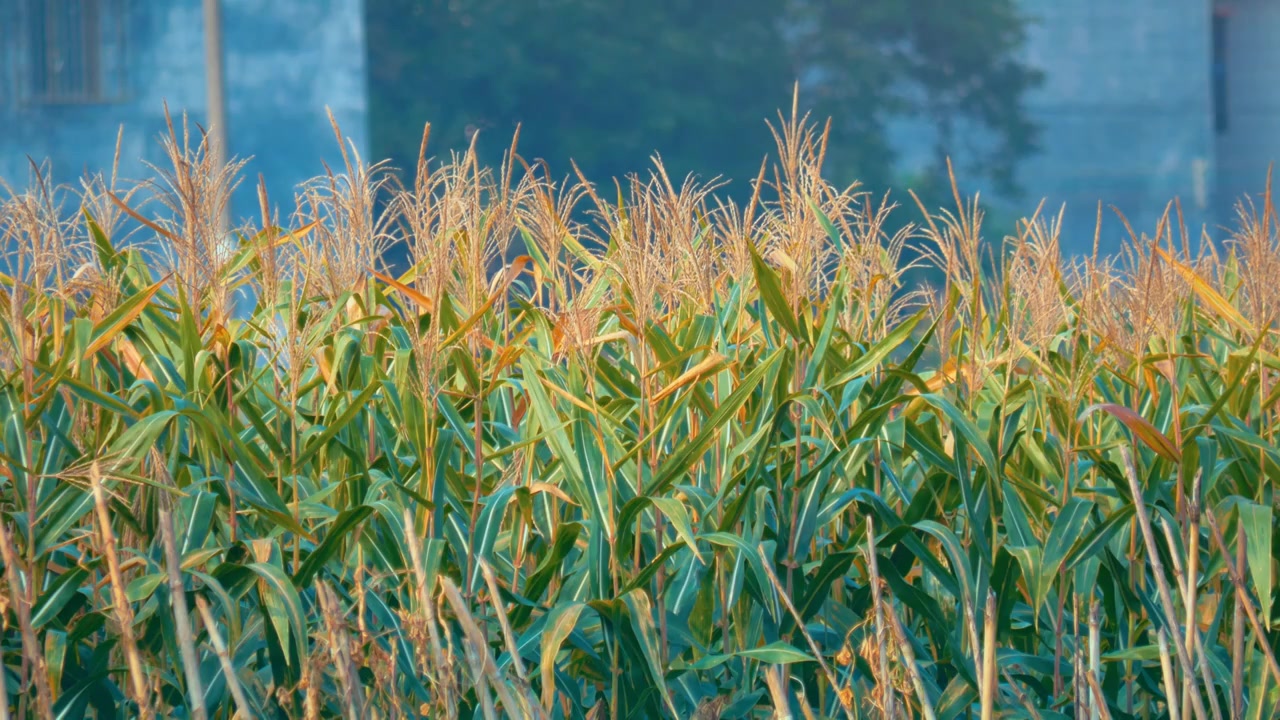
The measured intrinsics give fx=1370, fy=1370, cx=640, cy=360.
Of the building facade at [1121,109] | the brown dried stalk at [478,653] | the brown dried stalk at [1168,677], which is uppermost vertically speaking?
the building facade at [1121,109]

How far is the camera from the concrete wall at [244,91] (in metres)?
15.8

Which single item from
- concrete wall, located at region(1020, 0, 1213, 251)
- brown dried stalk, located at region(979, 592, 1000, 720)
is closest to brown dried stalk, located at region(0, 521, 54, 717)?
brown dried stalk, located at region(979, 592, 1000, 720)

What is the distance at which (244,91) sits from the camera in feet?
53.0

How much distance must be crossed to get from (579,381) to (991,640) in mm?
657

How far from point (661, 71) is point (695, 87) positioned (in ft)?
1.90

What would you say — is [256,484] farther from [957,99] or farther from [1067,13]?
[1067,13]

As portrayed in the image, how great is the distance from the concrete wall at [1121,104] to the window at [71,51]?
1390 cm

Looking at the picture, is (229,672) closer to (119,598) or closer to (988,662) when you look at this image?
(119,598)

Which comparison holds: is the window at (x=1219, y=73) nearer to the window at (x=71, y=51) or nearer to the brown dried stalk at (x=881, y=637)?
the window at (x=71, y=51)

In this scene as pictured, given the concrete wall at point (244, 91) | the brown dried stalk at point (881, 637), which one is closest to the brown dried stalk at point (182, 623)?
the brown dried stalk at point (881, 637)

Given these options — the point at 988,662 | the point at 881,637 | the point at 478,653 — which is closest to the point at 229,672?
the point at 478,653

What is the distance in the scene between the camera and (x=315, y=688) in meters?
1.58

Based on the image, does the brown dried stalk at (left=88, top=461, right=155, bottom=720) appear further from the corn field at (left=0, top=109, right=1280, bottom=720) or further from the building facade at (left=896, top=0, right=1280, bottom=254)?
the building facade at (left=896, top=0, right=1280, bottom=254)

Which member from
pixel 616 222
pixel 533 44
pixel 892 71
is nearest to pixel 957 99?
pixel 892 71
